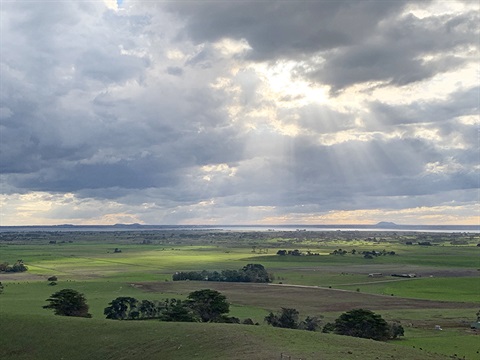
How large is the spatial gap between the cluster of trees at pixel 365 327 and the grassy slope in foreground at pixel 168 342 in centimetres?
2025

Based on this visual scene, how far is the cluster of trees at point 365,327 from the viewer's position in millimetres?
82250

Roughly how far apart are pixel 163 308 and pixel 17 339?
42087 millimetres

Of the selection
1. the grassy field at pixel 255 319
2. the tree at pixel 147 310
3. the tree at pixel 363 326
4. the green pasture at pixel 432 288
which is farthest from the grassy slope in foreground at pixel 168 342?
the green pasture at pixel 432 288

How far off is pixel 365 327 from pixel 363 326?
1.14 feet

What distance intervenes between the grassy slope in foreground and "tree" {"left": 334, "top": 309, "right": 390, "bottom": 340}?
2023 cm

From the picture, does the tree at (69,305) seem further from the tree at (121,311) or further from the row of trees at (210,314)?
the tree at (121,311)

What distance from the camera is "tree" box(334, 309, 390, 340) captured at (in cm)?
8219

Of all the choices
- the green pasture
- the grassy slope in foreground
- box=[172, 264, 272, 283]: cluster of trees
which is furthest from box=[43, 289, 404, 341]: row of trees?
box=[172, 264, 272, 283]: cluster of trees

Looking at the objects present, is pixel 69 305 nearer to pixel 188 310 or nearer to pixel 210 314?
pixel 188 310

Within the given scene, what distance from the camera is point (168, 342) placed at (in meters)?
61.4

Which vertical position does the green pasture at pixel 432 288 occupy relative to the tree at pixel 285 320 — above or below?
below

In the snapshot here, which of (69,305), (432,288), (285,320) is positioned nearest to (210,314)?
(285,320)

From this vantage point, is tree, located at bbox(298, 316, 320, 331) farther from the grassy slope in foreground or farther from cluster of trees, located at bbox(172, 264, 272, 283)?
cluster of trees, located at bbox(172, 264, 272, 283)

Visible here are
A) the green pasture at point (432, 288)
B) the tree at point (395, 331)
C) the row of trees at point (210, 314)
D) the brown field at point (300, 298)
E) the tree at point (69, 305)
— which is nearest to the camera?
the row of trees at point (210, 314)
